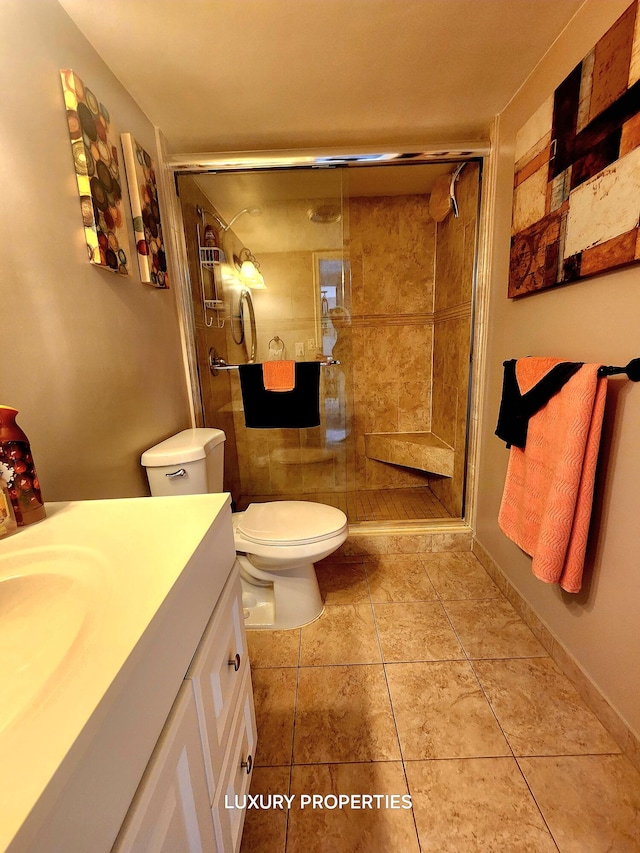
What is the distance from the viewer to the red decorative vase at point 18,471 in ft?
2.24

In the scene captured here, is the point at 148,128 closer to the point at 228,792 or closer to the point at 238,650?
the point at 238,650

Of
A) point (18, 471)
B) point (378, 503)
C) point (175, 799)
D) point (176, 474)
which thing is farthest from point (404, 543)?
point (18, 471)

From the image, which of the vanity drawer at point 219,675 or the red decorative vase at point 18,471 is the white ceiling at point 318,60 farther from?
the vanity drawer at point 219,675

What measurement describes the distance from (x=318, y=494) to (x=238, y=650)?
4.92ft

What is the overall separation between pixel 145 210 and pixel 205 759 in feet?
5.36

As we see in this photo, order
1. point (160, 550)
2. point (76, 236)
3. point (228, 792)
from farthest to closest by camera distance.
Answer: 1. point (76, 236)
2. point (228, 792)
3. point (160, 550)

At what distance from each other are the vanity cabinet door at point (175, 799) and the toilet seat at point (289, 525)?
79cm

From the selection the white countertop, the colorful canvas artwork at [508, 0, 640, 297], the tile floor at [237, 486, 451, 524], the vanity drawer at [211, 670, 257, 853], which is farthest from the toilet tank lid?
the colorful canvas artwork at [508, 0, 640, 297]

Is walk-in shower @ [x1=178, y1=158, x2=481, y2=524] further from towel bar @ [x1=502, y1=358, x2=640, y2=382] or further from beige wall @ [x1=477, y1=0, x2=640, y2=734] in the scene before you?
towel bar @ [x1=502, y1=358, x2=640, y2=382]

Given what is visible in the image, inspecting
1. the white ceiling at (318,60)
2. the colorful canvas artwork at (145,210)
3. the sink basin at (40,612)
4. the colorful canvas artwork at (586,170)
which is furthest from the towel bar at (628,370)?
the colorful canvas artwork at (145,210)

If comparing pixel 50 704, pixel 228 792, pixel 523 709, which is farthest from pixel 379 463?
pixel 50 704

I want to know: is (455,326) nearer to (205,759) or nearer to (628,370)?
(628,370)

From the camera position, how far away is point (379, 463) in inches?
112

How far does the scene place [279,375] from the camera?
6.43 ft
